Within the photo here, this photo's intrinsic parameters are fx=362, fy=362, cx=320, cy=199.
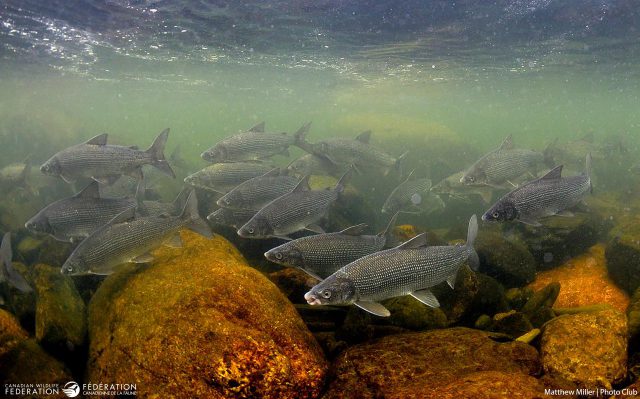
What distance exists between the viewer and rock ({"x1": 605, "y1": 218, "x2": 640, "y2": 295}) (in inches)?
272

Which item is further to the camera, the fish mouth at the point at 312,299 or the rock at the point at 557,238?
the rock at the point at 557,238

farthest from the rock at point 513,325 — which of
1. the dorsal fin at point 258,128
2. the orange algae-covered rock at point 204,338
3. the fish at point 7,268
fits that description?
the dorsal fin at point 258,128

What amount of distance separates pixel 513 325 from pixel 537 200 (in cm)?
209

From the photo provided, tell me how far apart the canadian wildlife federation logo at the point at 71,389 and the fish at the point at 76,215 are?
285 cm

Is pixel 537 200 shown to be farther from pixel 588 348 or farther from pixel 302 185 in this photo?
pixel 302 185

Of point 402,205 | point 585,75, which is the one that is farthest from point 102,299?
point 585,75

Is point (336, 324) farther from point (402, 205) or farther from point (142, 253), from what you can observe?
point (402, 205)

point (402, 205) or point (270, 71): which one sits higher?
point (270, 71)

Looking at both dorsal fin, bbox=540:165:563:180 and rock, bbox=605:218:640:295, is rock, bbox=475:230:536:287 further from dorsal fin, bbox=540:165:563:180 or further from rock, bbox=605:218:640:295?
dorsal fin, bbox=540:165:563:180

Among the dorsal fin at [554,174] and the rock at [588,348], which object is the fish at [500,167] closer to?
the dorsal fin at [554,174]

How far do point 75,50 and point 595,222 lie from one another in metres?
29.3

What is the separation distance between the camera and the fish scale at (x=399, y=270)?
13.7 ft

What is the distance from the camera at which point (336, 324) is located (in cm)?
507

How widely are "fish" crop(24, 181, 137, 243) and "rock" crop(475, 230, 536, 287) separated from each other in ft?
21.9
